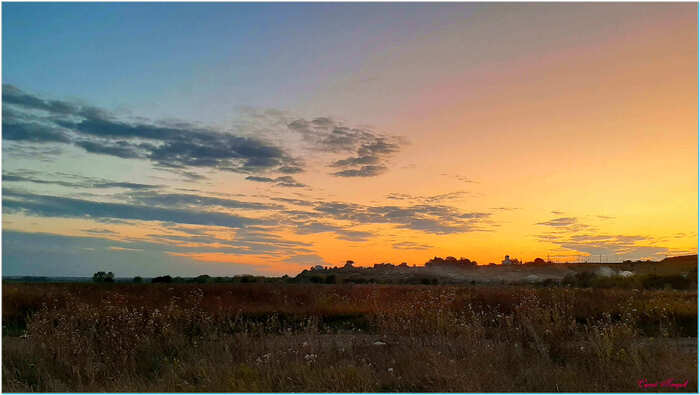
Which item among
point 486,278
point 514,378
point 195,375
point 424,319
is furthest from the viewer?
point 486,278

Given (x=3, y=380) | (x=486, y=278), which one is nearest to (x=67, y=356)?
(x=3, y=380)

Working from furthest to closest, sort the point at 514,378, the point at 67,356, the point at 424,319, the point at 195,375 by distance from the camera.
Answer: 1. the point at 424,319
2. the point at 67,356
3. the point at 195,375
4. the point at 514,378

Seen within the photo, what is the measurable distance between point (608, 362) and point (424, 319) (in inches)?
171

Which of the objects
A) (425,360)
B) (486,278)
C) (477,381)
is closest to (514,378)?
(477,381)

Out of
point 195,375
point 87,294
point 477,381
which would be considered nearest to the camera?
point 477,381

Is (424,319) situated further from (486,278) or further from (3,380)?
(486,278)

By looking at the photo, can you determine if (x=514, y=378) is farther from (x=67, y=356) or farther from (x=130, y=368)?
(x=67, y=356)

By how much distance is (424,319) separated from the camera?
1220cm

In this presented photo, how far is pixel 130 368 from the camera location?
9891mm

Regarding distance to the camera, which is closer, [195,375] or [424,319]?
[195,375]

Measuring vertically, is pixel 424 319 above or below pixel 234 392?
above

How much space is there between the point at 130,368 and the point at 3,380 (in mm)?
2006

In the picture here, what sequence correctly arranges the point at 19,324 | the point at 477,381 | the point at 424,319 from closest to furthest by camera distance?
the point at 477,381 < the point at 424,319 < the point at 19,324

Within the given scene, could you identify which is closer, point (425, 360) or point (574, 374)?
point (574, 374)
